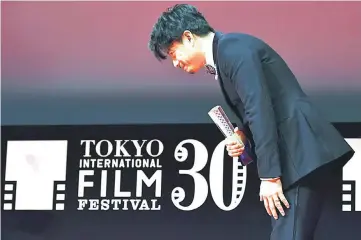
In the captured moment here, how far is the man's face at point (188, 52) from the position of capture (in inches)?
74.7

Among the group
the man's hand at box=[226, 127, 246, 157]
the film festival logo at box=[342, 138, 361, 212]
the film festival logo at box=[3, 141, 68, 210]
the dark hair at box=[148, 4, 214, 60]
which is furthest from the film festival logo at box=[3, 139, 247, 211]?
the dark hair at box=[148, 4, 214, 60]

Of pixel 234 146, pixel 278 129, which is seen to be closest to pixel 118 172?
pixel 234 146

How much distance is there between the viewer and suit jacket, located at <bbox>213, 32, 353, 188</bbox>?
5.75 ft

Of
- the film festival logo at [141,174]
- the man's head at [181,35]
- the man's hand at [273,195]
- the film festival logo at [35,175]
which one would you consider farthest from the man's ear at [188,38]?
the film festival logo at [35,175]

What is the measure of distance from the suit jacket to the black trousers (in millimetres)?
32

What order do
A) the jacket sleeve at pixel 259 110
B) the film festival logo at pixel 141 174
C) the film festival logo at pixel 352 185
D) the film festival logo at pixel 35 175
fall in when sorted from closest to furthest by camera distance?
the jacket sleeve at pixel 259 110 < the film festival logo at pixel 352 185 < the film festival logo at pixel 141 174 < the film festival logo at pixel 35 175

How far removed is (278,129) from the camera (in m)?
1.82

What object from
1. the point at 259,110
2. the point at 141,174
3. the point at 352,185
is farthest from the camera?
the point at 141,174

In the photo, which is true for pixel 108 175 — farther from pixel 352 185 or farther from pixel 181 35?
pixel 181 35

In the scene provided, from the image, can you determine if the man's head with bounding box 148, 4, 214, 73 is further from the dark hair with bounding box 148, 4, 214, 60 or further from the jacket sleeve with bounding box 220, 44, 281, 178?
the jacket sleeve with bounding box 220, 44, 281, 178

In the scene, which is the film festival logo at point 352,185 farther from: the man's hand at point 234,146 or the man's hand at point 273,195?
the man's hand at point 273,195

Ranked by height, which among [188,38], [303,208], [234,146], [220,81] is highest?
[188,38]

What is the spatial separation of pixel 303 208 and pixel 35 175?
1726 millimetres

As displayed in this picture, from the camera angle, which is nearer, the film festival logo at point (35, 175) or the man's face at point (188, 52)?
the man's face at point (188, 52)
